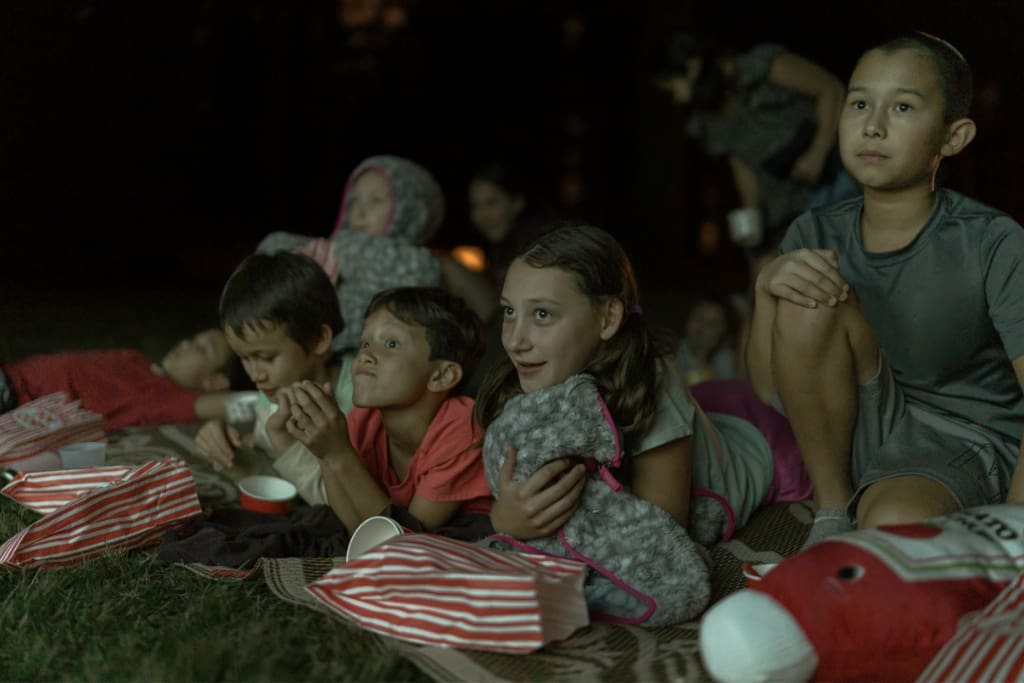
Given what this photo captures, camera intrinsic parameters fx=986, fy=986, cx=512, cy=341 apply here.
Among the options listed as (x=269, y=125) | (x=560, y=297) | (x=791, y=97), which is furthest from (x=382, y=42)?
(x=560, y=297)

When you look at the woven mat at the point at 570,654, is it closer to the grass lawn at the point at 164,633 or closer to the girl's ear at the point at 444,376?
the grass lawn at the point at 164,633

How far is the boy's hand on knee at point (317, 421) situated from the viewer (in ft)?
6.50

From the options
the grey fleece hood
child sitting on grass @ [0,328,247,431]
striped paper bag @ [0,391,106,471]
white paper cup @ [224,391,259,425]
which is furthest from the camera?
the grey fleece hood

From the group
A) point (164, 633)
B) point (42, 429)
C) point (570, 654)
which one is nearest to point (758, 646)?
point (570, 654)

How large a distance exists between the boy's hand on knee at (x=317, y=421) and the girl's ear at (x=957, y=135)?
1315 millimetres

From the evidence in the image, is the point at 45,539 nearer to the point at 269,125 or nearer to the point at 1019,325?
the point at 1019,325

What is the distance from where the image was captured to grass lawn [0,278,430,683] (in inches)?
57.1

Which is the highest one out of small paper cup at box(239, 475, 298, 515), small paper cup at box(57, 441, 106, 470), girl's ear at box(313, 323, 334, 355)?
girl's ear at box(313, 323, 334, 355)

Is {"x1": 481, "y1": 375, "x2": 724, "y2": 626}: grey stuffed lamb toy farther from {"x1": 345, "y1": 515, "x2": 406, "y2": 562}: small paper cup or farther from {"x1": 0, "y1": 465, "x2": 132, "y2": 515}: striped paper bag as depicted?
{"x1": 0, "y1": 465, "x2": 132, "y2": 515}: striped paper bag

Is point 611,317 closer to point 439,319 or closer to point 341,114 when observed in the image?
point 439,319

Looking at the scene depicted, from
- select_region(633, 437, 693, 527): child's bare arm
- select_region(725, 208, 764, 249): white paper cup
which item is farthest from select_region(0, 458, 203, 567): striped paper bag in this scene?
select_region(725, 208, 764, 249): white paper cup

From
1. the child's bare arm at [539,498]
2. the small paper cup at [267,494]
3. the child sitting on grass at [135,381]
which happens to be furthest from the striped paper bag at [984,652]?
the child sitting on grass at [135,381]

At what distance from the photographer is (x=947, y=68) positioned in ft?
6.27

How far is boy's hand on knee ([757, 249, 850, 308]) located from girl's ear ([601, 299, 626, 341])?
30 centimetres
